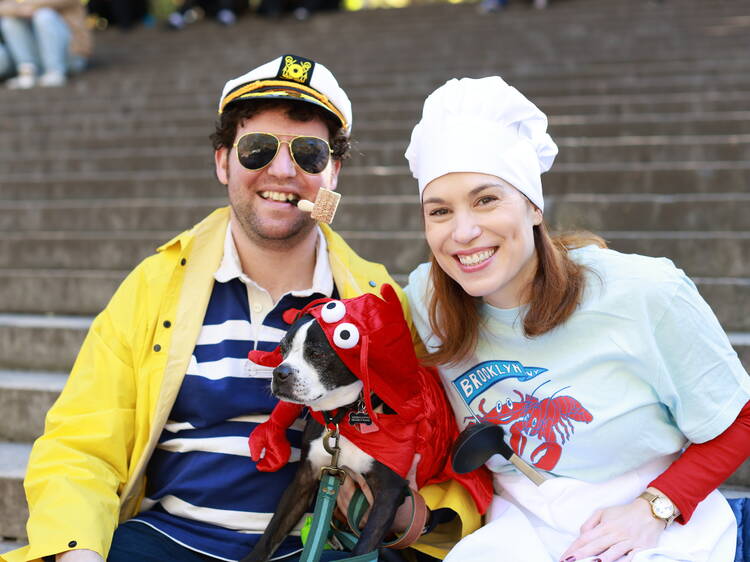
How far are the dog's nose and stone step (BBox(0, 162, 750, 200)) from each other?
297 cm

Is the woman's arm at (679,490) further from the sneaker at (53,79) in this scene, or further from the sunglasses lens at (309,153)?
the sneaker at (53,79)

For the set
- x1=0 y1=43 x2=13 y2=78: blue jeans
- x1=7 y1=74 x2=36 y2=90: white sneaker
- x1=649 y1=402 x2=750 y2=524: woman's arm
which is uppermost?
x1=0 y1=43 x2=13 y2=78: blue jeans

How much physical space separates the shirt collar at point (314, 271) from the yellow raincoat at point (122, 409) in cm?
3

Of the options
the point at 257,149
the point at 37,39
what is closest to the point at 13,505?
the point at 257,149

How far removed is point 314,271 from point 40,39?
7981mm

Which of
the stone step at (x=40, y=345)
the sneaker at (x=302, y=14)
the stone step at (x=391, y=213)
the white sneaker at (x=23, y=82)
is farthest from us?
the sneaker at (x=302, y=14)

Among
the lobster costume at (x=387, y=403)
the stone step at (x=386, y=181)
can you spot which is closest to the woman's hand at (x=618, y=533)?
the lobster costume at (x=387, y=403)

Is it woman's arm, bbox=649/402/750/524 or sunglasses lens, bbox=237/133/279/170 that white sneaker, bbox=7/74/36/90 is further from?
woman's arm, bbox=649/402/750/524

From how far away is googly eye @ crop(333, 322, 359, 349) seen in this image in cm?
179

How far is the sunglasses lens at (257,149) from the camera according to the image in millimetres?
2223

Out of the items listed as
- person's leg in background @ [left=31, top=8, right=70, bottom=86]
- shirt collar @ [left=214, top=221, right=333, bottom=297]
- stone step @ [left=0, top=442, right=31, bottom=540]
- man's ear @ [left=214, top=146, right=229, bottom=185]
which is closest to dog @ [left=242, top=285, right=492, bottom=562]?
shirt collar @ [left=214, top=221, right=333, bottom=297]

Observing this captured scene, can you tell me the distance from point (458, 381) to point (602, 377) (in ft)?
1.37

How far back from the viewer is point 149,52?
10.4 metres

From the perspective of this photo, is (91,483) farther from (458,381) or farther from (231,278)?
(458,381)
